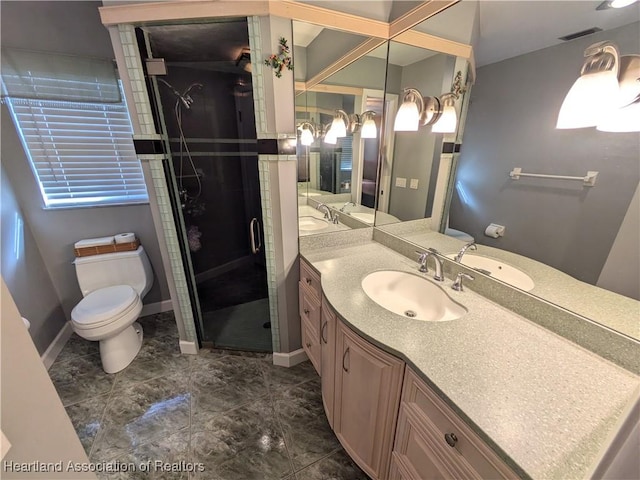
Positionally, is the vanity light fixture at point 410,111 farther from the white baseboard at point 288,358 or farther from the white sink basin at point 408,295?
the white baseboard at point 288,358

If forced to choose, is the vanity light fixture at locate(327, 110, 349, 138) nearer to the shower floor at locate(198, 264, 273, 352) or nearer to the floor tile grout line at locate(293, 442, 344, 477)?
the shower floor at locate(198, 264, 273, 352)

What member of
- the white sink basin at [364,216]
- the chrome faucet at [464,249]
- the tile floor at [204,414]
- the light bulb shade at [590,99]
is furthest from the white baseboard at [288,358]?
the light bulb shade at [590,99]

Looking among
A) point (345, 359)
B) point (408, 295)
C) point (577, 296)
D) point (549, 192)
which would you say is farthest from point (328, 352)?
point (549, 192)

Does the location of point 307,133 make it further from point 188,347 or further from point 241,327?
point 188,347

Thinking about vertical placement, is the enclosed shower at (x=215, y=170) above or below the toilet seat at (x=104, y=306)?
above

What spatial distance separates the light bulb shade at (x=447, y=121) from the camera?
1.19 metres

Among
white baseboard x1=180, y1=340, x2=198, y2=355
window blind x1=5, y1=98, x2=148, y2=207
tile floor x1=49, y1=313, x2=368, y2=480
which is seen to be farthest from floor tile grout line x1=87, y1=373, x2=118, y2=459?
window blind x1=5, y1=98, x2=148, y2=207

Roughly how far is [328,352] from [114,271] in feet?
6.10

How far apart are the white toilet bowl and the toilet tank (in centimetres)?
10

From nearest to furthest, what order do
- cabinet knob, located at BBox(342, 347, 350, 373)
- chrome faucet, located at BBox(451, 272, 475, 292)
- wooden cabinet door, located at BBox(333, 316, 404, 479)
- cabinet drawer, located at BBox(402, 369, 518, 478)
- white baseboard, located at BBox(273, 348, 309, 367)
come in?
cabinet drawer, located at BBox(402, 369, 518, 478) < wooden cabinet door, located at BBox(333, 316, 404, 479) < cabinet knob, located at BBox(342, 347, 350, 373) < chrome faucet, located at BBox(451, 272, 475, 292) < white baseboard, located at BBox(273, 348, 309, 367)

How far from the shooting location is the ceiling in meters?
0.77

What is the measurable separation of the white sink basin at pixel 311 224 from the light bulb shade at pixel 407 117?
76cm

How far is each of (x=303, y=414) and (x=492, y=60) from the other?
77.8 inches

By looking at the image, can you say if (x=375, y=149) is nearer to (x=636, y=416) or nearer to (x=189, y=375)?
(x=636, y=416)
